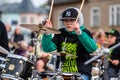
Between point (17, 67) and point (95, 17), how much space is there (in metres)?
46.2

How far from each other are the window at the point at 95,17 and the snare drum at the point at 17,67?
44752 millimetres

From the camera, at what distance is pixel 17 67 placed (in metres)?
8.44

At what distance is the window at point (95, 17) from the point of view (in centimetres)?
5349

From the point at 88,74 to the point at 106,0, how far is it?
147ft

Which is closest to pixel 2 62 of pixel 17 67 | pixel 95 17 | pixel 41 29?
pixel 17 67

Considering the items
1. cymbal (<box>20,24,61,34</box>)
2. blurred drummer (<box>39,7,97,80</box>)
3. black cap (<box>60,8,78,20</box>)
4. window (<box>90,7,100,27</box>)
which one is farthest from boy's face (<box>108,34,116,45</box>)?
window (<box>90,7,100,27</box>)

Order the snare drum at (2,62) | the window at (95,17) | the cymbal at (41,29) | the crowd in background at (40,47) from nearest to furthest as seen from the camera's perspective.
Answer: the cymbal at (41,29), the snare drum at (2,62), the crowd in background at (40,47), the window at (95,17)

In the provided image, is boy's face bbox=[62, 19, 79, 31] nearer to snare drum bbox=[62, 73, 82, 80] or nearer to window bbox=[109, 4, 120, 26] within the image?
snare drum bbox=[62, 73, 82, 80]

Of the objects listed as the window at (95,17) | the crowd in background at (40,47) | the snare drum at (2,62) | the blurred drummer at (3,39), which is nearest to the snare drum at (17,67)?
the snare drum at (2,62)

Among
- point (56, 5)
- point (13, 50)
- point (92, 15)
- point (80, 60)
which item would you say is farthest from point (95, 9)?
point (80, 60)

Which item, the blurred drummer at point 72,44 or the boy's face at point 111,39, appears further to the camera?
the boy's face at point 111,39

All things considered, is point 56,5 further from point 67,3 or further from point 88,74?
point 88,74

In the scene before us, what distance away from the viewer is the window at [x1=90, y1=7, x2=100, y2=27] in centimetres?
5349

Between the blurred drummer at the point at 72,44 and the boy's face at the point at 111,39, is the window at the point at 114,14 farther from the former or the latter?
the blurred drummer at the point at 72,44
